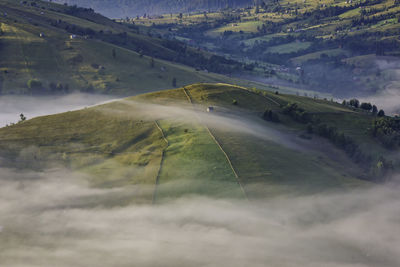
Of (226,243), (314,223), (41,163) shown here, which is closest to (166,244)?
(226,243)

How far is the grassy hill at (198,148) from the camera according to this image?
98.1 meters

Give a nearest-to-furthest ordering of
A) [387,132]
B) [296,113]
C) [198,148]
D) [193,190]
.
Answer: [193,190], [198,148], [296,113], [387,132]

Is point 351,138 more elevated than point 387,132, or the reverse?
point 387,132

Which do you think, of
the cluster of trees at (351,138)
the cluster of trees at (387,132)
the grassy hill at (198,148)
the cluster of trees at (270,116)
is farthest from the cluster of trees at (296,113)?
the cluster of trees at (387,132)

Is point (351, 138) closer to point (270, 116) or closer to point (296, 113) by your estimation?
point (296, 113)

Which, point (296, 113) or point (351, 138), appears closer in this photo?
point (351, 138)

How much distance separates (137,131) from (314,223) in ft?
173

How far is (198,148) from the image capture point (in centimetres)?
10662

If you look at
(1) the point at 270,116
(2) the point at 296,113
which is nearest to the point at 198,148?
(1) the point at 270,116

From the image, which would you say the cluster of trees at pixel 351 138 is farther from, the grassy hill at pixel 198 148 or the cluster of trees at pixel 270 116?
the grassy hill at pixel 198 148

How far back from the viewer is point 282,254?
79.1m

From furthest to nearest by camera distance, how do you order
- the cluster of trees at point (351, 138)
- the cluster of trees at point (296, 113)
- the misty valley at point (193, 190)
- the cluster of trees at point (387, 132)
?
the cluster of trees at point (296, 113), the cluster of trees at point (387, 132), the cluster of trees at point (351, 138), the misty valley at point (193, 190)

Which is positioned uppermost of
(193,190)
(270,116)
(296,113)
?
(296,113)

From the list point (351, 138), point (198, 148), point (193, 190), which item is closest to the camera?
point (193, 190)
